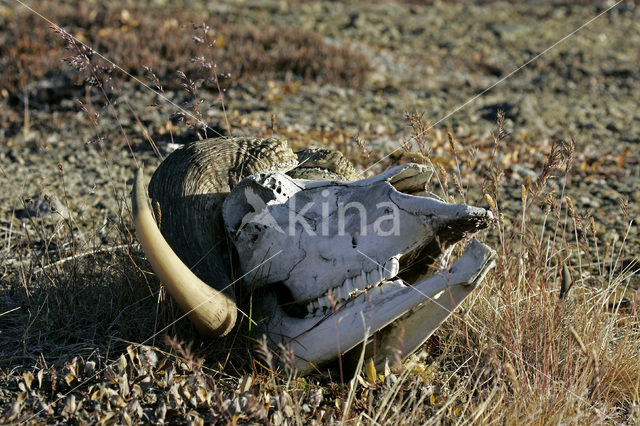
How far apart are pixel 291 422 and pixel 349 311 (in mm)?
600

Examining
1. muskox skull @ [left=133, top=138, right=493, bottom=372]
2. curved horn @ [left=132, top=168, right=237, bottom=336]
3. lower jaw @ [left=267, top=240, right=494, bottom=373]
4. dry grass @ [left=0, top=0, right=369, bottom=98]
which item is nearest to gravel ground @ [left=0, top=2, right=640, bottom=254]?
dry grass @ [left=0, top=0, right=369, bottom=98]

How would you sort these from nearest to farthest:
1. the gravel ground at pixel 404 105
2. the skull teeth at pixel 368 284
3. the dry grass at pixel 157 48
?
the skull teeth at pixel 368 284 → the gravel ground at pixel 404 105 → the dry grass at pixel 157 48

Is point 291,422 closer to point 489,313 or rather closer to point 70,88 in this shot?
point 489,313

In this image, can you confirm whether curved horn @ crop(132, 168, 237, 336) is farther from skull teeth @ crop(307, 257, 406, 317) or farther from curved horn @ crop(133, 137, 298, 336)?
skull teeth @ crop(307, 257, 406, 317)

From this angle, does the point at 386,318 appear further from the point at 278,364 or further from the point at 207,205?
the point at 207,205

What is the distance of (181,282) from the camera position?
2.83 metres

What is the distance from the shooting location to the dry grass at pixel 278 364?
120 inches

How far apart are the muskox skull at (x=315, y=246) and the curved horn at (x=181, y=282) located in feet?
0.04

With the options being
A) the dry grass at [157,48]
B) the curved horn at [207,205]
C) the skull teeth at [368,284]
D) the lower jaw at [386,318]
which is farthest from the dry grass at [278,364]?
the dry grass at [157,48]

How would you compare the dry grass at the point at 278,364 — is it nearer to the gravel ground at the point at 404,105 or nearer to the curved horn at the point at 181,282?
the curved horn at the point at 181,282

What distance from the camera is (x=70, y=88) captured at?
8.54m

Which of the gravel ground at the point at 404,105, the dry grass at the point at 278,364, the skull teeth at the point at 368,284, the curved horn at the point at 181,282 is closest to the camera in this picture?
the curved horn at the point at 181,282

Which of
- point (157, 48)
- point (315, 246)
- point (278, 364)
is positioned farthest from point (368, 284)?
point (157, 48)

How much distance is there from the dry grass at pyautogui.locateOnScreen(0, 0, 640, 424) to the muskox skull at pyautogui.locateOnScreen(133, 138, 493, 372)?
0.23 meters
